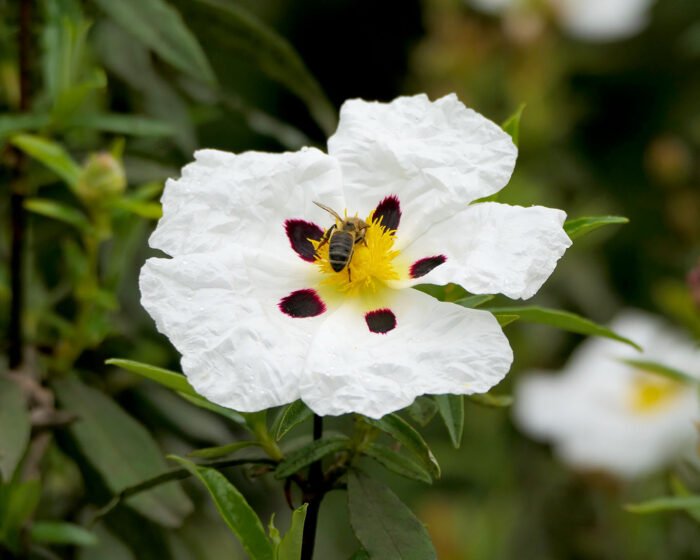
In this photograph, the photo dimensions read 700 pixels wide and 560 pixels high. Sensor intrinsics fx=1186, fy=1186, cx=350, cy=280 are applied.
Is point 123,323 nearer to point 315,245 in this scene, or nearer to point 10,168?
point 10,168

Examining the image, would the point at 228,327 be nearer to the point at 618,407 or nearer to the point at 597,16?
the point at 618,407

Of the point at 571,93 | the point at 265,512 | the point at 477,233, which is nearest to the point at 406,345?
the point at 477,233

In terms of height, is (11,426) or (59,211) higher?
(59,211)

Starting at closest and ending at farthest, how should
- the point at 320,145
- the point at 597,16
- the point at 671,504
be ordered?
the point at 671,504
the point at 320,145
the point at 597,16

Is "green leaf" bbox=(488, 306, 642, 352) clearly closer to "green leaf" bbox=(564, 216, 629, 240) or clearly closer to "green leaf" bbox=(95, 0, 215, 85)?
"green leaf" bbox=(564, 216, 629, 240)

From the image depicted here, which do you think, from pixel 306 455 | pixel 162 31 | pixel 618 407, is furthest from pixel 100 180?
pixel 618 407

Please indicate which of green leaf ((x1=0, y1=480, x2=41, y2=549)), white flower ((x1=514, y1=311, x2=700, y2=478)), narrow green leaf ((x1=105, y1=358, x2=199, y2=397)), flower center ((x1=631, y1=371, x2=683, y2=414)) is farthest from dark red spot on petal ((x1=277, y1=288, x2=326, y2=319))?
flower center ((x1=631, y1=371, x2=683, y2=414))

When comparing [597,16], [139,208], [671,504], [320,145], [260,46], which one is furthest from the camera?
[597,16]

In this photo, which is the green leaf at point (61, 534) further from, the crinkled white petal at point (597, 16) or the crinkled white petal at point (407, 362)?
the crinkled white petal at point (597, 16)
